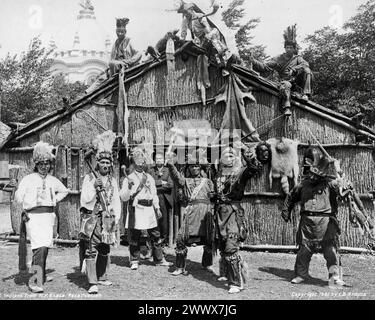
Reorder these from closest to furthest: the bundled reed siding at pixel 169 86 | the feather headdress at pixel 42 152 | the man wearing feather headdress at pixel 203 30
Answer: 1. the feather headdress at pixel 42 152
2. the man wearing feather headdress at pixel 203 30
3. the bundled reed siding at pixel 169 86

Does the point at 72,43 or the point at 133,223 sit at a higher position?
the point at 72,43

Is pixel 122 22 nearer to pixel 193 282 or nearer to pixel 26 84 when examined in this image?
pixel 193 282

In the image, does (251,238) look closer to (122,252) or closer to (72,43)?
(122,252)

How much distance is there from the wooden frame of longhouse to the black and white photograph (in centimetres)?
3

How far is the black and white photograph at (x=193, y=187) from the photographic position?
5.89 meters

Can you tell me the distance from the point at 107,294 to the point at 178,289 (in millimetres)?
999

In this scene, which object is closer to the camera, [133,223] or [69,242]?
[133,223]

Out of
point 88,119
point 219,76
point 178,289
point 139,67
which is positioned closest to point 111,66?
point 139,67

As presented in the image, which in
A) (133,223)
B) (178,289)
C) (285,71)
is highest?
(285,71)

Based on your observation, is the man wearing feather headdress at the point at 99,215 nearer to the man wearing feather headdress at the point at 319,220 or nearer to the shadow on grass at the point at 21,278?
the shadow on grass at the point at 21,278

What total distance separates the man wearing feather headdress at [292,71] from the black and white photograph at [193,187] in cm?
3

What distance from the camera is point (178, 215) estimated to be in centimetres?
915

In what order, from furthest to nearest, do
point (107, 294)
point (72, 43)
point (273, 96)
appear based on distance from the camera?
point (72, 43), point (273, 96), point (107, 294)

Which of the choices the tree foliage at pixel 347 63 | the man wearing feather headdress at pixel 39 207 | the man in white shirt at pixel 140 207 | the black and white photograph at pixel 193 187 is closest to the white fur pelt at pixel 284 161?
the black and white photograph at pixel 193 187
